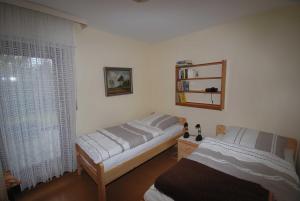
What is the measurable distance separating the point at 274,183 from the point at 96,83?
2.77 metres

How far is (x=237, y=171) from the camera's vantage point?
1.43 meters

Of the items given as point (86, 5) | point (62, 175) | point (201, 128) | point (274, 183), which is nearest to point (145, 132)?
point (201, 128)

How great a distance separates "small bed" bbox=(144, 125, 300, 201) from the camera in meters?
1.17

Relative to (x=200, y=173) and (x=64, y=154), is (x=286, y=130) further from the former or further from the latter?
(x=64, y=154)

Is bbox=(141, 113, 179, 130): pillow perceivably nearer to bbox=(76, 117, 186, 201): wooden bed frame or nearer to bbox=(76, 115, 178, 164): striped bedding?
bbox=(76, 115, 178, 164): striped bedding

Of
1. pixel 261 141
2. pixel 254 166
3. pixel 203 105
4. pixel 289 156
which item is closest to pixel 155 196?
pixel 254 166

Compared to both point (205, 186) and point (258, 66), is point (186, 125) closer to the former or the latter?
point (258, 66)

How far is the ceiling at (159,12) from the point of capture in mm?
1744

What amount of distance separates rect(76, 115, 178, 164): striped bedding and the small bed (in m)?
0.77

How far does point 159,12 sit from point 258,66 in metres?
1.67

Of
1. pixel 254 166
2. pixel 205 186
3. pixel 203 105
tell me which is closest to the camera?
pixel 205 186

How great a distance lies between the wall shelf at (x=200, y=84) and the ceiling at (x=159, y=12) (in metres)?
0.72

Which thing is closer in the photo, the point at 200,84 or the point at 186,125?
the point at 200,84

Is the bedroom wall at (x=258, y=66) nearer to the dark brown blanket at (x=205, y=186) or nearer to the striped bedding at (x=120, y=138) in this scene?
the striped bedding at (x=120, y=138)
